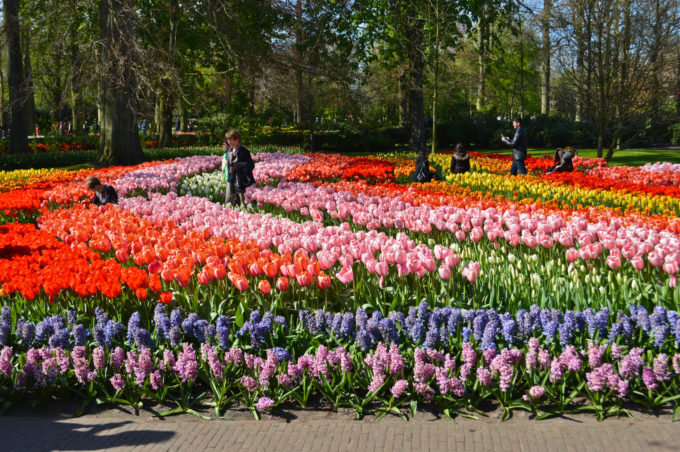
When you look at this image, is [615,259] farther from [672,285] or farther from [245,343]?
[245,343]

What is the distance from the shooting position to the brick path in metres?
3.24

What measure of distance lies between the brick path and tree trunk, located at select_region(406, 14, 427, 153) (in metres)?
20.6

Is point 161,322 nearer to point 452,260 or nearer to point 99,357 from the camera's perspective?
point 99,357

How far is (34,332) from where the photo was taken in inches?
171

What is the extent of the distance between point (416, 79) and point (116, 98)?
1150cm

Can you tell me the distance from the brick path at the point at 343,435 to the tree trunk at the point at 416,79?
2056 cm

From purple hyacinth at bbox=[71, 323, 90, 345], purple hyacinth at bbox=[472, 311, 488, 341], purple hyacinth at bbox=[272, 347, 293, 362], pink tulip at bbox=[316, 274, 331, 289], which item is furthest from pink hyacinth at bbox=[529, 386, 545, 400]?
purple hyacinth at bbox=[71, 323, 90, 345]

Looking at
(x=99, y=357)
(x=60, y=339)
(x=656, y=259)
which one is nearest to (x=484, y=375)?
(x=656, y=259)

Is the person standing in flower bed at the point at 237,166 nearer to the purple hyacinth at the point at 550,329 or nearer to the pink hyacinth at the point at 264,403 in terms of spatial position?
the pink hyacinth at the point at 264,403

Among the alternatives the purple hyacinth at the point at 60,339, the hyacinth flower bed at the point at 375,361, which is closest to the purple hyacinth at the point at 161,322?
the hyacinth flower bed at the point at 375,361

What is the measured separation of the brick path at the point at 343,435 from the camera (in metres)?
3.24

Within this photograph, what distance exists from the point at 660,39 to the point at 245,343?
644 inches

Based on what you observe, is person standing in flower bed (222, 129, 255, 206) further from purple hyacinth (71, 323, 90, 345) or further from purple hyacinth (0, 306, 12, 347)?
purple hyacinth (71, 323, 90, 345)

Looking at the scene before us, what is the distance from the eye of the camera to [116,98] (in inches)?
711
